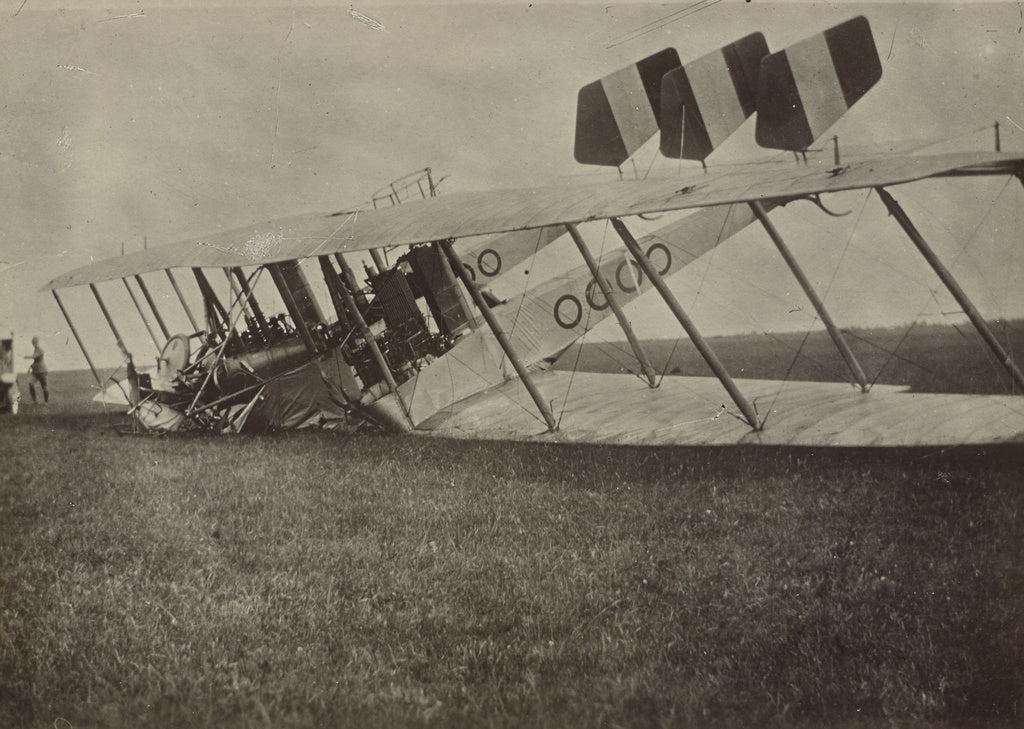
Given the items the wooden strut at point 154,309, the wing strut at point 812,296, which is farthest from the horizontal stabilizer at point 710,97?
the wooden strut at point 154,309

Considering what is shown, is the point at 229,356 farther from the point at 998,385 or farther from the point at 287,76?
the point at 998,385

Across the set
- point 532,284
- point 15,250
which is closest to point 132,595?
point 15,250

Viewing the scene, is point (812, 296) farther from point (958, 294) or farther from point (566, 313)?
point (566, 313)

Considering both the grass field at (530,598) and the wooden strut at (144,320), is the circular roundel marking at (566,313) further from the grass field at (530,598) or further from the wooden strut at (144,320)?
the wooden strut at (144,320)

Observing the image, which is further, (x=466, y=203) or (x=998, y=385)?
(x=998, y=385)

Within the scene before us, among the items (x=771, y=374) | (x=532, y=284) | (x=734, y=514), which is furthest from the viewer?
(x=771, y=374)

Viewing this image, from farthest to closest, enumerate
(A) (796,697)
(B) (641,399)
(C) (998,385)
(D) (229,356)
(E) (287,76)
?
(D) (229,356) → (C) (998,385) → (B) (641,399) → (E) (287,76) → (A) (796,697)
